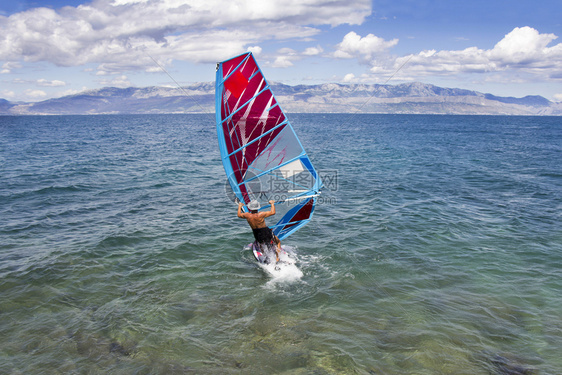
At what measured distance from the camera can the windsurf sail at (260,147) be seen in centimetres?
1139

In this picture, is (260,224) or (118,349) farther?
(260,224)

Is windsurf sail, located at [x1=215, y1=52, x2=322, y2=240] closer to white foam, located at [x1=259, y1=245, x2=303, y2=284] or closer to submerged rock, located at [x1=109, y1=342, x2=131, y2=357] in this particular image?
white foam, located at [x1=259, y1=245, x2=303, y2=284]

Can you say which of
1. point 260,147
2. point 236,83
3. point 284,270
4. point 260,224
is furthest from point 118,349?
point 236,83

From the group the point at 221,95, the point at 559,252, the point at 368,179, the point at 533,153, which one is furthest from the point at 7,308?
the point at 533,153

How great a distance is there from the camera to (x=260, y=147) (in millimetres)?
12164

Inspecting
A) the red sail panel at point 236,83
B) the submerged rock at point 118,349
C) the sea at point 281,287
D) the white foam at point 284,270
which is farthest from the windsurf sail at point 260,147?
the submerged rock at point 118,349

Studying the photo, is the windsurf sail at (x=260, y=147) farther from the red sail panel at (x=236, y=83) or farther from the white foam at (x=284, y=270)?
the white foam at (x=284, y=270)

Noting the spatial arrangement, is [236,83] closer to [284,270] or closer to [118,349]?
[284,270]

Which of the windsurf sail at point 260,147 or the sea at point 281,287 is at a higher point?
the windsurf sail at point 260,147

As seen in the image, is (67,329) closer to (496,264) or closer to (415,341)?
(415,341)

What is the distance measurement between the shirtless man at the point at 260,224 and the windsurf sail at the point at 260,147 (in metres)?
1.00

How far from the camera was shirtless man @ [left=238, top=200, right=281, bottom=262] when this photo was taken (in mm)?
10898

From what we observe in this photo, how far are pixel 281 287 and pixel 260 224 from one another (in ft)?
6.75

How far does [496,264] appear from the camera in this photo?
1191 cm
